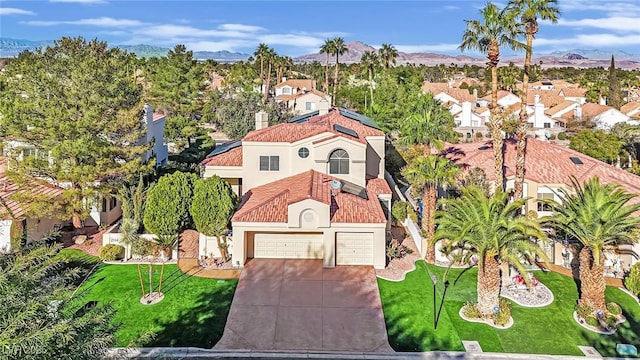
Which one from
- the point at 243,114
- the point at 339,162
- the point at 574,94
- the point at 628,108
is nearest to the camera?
the point at 339,162

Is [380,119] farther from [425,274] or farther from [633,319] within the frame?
[633,319]

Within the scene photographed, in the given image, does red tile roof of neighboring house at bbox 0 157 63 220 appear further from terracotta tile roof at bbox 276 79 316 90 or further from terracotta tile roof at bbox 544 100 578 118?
terracotta tile roof at bbox 544 100 578 118

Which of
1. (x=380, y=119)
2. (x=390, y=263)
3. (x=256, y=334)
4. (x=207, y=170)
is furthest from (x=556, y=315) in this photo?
(x=380, y=119)

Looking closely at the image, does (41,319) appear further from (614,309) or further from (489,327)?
(614,309)

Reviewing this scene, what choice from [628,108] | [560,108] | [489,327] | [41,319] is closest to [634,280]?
[489,327]

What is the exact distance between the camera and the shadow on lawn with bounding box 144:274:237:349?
21.0 meters

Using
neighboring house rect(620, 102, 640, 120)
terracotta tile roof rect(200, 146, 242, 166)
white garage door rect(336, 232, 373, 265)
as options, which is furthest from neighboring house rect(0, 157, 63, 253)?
neighboring house rect(620, 102, 640, 120)

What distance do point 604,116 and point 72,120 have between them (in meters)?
77.3

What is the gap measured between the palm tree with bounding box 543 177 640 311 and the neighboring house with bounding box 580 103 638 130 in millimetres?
61683

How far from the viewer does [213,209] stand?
28.5 m

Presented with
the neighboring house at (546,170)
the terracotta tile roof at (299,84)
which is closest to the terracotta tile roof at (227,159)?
the neighboring house at (546,170)

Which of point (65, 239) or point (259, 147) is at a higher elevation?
point (259, 147)

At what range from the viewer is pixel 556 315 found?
2338cm

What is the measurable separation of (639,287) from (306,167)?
20.1 meters
